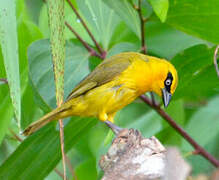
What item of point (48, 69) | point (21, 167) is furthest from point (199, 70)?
point (21, 167)

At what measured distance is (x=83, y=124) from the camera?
2812 mm

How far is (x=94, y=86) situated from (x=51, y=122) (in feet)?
1.26

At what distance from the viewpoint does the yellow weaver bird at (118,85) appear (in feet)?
9.21

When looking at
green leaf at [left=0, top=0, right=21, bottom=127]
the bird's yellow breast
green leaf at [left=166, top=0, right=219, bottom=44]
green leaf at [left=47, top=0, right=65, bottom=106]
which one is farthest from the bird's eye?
green leaf at [left=0, top=0, right=21, bottom=127]

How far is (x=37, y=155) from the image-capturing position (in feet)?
8.31

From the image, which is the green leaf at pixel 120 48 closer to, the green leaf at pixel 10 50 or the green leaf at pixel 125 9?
the green leaf at pixel 125 9

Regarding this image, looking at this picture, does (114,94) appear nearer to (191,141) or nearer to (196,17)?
(191,141)

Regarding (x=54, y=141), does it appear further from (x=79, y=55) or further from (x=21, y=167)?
(x=79, y=55)

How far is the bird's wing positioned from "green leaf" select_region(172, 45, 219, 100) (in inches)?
14.5

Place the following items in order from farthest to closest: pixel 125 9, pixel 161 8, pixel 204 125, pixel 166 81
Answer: pixel 204 125 → pixel 166 81 → pixel 125 9 → pixel 161 8

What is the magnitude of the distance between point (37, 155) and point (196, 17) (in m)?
1.22

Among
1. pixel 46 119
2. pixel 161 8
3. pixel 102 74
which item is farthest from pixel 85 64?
pixel 161 8

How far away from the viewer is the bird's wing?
9.10 ft

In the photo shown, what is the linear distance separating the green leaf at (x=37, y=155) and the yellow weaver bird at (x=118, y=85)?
5.9 inches
